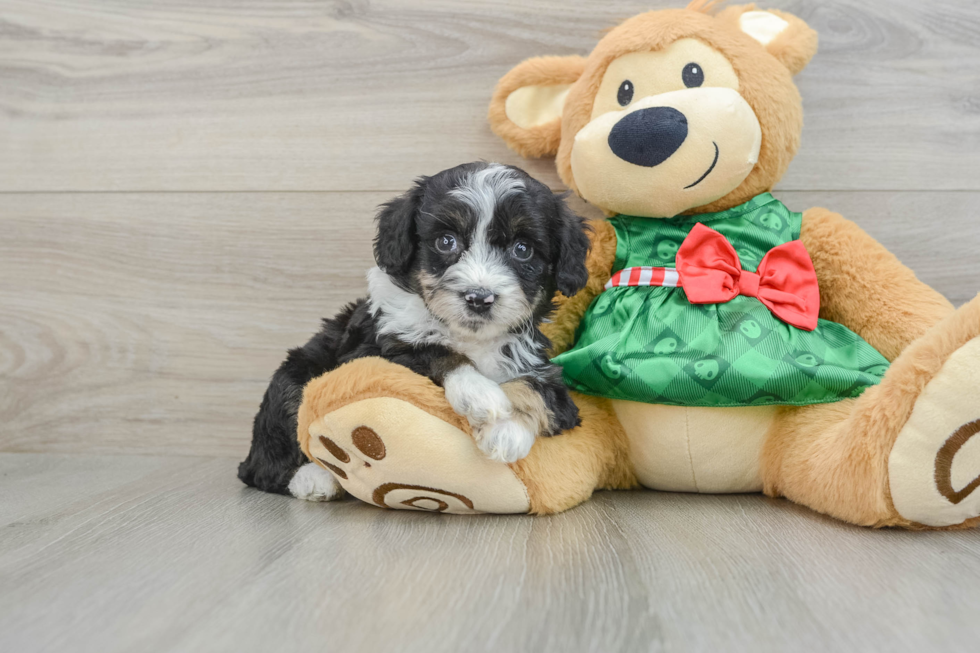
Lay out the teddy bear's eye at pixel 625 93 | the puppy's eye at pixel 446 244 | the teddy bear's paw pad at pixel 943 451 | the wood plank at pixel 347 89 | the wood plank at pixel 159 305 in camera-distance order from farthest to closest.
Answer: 1. the wood plank at pixel 159 305
2. the wood plank at pixel 347 89
3. the teddy bear's eye at pixel 625 93
4. the puppy's eye at pixel 446 244
5. the teddy bear's paw pad at pixel 943 451

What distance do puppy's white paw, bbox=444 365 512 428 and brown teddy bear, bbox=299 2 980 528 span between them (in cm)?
4

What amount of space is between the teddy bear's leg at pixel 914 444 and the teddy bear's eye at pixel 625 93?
79 centimetres

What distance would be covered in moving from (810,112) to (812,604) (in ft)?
4.76

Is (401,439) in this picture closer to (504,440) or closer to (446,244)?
(504,440)

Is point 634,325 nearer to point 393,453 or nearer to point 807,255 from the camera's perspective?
point 807,255

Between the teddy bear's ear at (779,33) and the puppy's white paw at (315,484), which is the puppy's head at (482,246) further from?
the teddy bear's ear at (779,33)

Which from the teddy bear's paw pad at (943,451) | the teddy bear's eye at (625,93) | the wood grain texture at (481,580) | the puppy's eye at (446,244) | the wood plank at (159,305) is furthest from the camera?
the wood plank at (159,305)

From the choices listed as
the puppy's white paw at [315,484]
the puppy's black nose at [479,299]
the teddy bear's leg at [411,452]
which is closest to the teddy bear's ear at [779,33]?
the puppy's black nose at [479,299]

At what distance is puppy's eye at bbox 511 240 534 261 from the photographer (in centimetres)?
139

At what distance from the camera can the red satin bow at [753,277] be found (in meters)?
1.49

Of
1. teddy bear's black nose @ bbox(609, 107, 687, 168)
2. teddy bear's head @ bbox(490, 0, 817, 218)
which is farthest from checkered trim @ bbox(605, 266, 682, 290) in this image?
teddy bear's black nose @ bbox(609, 107, 687, 168)

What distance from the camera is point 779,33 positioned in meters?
1.67

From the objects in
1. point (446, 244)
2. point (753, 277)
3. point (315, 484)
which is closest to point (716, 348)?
point (753, 277)

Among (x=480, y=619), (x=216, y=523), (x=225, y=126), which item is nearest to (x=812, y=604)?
(x=480, y=619)
